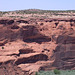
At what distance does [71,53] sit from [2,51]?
1103 centimetres

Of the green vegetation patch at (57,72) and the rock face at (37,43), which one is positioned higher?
the rock face at (37,43)

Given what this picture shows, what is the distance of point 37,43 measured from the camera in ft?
117

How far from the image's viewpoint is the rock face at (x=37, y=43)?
32312 millimetres

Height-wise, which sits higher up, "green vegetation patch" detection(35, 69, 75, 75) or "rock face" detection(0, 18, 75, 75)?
"rock face" detection(0, 18, 75, 75)

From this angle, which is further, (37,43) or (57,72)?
(37,43)

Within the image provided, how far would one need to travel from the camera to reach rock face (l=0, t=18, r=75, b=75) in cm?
3231

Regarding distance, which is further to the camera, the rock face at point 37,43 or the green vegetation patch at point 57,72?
the green vegetation patch at point 57,72

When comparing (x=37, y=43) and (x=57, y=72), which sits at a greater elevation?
(x=37, y=43)

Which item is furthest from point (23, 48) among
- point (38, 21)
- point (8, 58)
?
point (38, 21)

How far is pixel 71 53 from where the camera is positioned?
118 ft

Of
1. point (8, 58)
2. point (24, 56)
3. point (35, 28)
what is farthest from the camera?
point (35, 28)

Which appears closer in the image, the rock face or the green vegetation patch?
the rock face

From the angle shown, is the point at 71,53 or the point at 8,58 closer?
the point at 8,58

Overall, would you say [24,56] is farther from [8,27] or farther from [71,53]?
[71,53]
